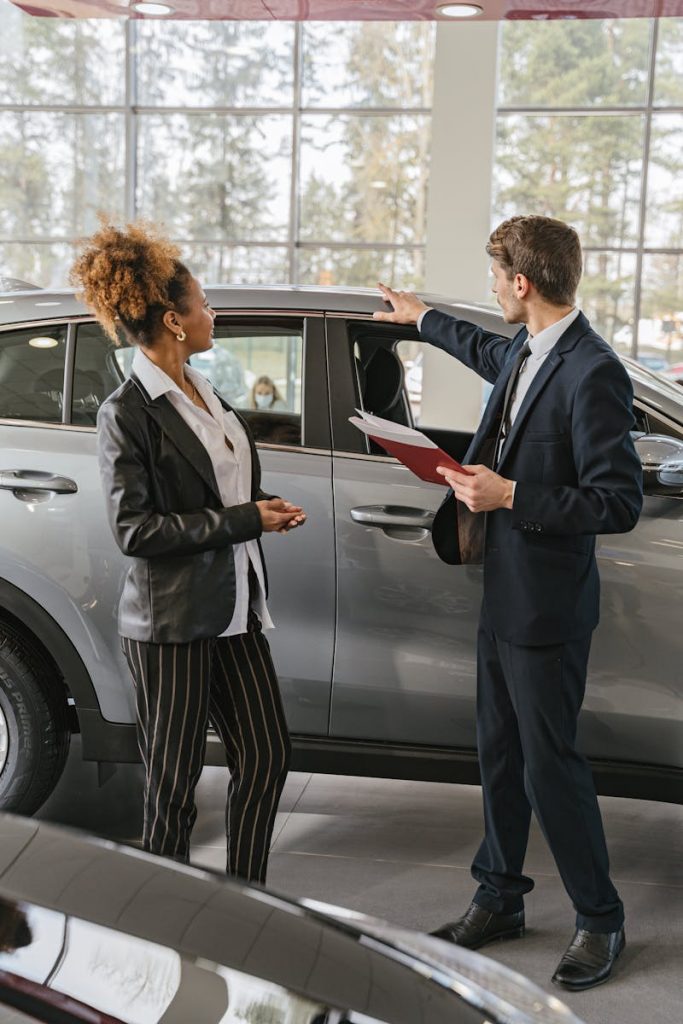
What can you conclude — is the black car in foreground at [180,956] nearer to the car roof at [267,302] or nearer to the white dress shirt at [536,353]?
the white dress shirt at [536,353]

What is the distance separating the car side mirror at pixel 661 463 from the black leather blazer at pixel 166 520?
948 millimetres

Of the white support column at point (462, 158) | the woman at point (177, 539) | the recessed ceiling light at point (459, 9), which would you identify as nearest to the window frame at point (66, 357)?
the woman at point (177, 539)

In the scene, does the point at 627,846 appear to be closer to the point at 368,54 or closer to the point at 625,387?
the point at 625,387

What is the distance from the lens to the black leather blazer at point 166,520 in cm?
233

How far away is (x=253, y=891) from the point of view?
152cm

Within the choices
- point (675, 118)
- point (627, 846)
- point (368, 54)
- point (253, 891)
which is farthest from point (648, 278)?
point (253, 891)

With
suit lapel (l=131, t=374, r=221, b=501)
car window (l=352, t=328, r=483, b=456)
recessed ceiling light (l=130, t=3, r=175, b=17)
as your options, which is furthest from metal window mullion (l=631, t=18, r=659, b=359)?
suit lapel (l=131, t=374, r=221, b=501)

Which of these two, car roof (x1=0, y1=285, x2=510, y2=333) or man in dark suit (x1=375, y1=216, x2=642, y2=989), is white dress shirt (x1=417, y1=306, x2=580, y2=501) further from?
car roof (x1=0, y1=285, x2=510, y2=333)

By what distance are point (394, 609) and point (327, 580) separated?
0.61ft

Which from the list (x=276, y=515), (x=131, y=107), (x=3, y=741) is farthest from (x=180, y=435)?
(x=131, y=107)

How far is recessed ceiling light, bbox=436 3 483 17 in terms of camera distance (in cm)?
451

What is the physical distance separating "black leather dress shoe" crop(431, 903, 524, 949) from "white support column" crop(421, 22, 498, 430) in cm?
776

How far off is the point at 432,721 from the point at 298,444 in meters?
0.80

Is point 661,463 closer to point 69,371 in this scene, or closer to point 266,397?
point 266,397
